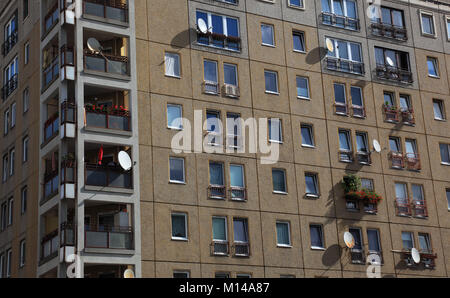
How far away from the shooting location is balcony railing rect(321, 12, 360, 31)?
183 feet

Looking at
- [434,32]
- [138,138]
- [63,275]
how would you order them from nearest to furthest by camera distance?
[63,275] < [138,138] < [434,32]

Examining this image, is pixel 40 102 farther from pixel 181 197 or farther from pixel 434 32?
pixel 434 32

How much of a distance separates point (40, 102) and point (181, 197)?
993 cm

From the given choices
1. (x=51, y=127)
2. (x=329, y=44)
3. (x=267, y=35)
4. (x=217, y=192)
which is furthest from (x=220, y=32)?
(x=51, y=127)

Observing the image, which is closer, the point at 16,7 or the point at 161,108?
the point at 161,108

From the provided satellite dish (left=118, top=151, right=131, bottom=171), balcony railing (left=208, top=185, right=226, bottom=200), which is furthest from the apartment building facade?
satellite dish (left=118, top=151, right=131, bottom=171)

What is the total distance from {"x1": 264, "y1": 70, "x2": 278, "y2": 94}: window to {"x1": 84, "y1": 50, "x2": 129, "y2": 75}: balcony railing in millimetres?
8985

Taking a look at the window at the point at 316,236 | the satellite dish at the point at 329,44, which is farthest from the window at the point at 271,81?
the window at the point at 316,236

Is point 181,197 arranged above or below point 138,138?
below

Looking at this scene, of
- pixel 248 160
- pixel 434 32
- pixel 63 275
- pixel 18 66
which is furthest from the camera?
pixel 434 32

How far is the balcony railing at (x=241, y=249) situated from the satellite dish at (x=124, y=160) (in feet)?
24.0

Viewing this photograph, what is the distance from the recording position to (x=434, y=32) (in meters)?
60.6

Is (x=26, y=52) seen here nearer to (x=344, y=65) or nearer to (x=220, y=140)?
(x=220, y=140)
